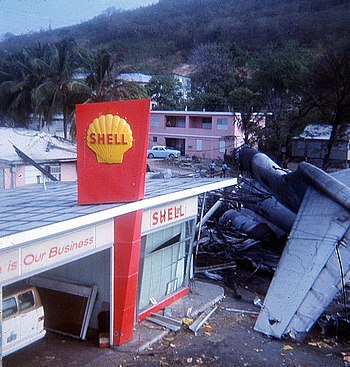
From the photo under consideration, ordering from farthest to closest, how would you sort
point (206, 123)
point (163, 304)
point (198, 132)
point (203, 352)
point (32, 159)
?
point (206, 123)
point (198, 132)
point (32, 159)
point (163, 304)
point (203, 352)

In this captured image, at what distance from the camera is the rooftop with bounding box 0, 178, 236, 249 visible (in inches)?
315

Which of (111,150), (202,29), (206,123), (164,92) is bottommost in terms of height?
(111,150)

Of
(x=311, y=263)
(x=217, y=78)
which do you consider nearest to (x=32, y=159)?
(x=311, y=263)

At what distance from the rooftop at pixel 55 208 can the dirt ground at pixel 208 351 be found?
127 inches

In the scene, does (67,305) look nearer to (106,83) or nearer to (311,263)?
(311,263)

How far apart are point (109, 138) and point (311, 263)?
621 cm

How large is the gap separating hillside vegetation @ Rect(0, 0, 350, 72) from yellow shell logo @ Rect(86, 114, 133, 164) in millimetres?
64403

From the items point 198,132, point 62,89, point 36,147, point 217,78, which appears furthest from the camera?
point 217,78

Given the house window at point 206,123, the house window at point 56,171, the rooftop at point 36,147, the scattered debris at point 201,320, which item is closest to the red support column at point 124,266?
the scattered debris at point 201,320

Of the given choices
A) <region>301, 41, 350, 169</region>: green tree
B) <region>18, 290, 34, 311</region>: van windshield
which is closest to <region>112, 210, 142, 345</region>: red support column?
<region>18, 290, 34, 311</region>: van windshield

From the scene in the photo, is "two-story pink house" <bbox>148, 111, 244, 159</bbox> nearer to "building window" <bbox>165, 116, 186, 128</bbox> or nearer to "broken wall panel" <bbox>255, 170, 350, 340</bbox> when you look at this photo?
"building window" <bbox>165, 116, 186, 128</bbox>

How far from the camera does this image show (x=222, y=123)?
46.4m

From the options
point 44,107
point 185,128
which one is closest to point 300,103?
point 185,128

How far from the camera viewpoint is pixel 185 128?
4881cm
